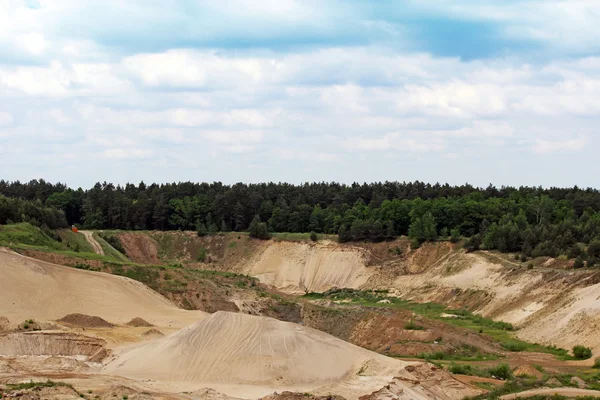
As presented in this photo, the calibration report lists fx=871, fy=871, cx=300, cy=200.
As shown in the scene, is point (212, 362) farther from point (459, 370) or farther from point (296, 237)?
point (296, 237)

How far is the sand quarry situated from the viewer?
41.7 metres

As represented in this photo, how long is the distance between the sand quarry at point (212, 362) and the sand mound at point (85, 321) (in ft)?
0.88

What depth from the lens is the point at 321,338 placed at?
47.9 m

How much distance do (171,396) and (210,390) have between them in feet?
7.47

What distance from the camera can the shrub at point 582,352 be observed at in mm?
59000

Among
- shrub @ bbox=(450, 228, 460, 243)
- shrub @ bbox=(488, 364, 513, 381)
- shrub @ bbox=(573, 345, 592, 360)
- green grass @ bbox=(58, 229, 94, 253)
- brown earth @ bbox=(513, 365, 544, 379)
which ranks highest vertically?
shrub @ bbox=(450, 228, 460, 243)

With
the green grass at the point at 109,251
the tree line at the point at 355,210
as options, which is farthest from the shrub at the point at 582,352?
the green grass at the point at 109,251

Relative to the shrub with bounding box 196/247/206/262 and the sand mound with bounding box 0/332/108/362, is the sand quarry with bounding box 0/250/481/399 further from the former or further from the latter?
the shrub with bounding box 196/247/206/262

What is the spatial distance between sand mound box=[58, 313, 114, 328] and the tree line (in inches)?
1247

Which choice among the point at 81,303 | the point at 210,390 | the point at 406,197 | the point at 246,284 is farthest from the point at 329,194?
the point at 210,390

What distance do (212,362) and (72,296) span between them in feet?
81.1

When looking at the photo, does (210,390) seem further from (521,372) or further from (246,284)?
(246,284)

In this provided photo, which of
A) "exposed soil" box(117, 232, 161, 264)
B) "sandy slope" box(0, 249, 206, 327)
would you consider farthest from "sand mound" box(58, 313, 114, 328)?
"exposed soil" box(117, 232, 161, 264)

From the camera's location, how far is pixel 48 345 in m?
51.5
